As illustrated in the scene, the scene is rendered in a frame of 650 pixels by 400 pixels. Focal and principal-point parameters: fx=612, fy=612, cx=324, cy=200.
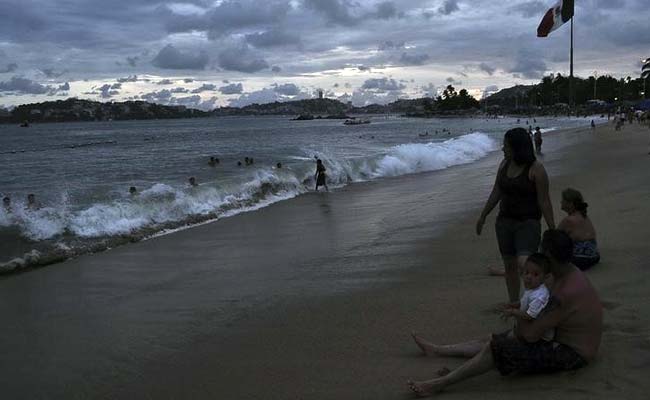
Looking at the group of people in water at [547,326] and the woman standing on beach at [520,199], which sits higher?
the woman standing on beach at [520,199]

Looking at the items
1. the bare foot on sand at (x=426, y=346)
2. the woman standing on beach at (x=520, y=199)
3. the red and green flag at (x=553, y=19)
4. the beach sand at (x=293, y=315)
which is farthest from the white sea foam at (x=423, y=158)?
the bare foot on sand at (x=426, y=346)

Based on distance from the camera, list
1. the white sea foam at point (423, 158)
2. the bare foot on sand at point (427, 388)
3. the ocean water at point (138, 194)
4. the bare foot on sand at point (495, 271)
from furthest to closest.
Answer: the white sea foam at point (423, 158), the ocean water at point (138, 194), the bare foot on sand at point (495, 271), the bare foot on sand at point (427, 388)

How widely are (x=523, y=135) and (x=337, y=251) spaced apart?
484 cm

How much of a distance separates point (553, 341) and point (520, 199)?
4.37 feet

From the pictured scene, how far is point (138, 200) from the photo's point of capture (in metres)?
15.6

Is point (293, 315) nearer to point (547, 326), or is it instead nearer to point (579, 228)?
point (547, 326)

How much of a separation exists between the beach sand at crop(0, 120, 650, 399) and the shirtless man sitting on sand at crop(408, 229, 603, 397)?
0.11 meters

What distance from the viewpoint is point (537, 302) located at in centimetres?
401

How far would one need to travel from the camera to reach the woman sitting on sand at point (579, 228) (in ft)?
21.2

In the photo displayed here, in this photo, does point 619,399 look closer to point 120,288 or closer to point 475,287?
point 475,287

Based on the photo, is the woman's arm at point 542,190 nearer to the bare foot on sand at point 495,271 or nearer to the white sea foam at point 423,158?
the bare foot on sand at point 495,271

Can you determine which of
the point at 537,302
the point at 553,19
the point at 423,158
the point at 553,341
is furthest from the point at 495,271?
the point at 553,19

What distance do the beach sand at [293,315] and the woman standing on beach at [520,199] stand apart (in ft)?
2.58

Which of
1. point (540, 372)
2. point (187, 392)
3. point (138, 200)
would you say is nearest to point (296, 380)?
point (187, 392)
